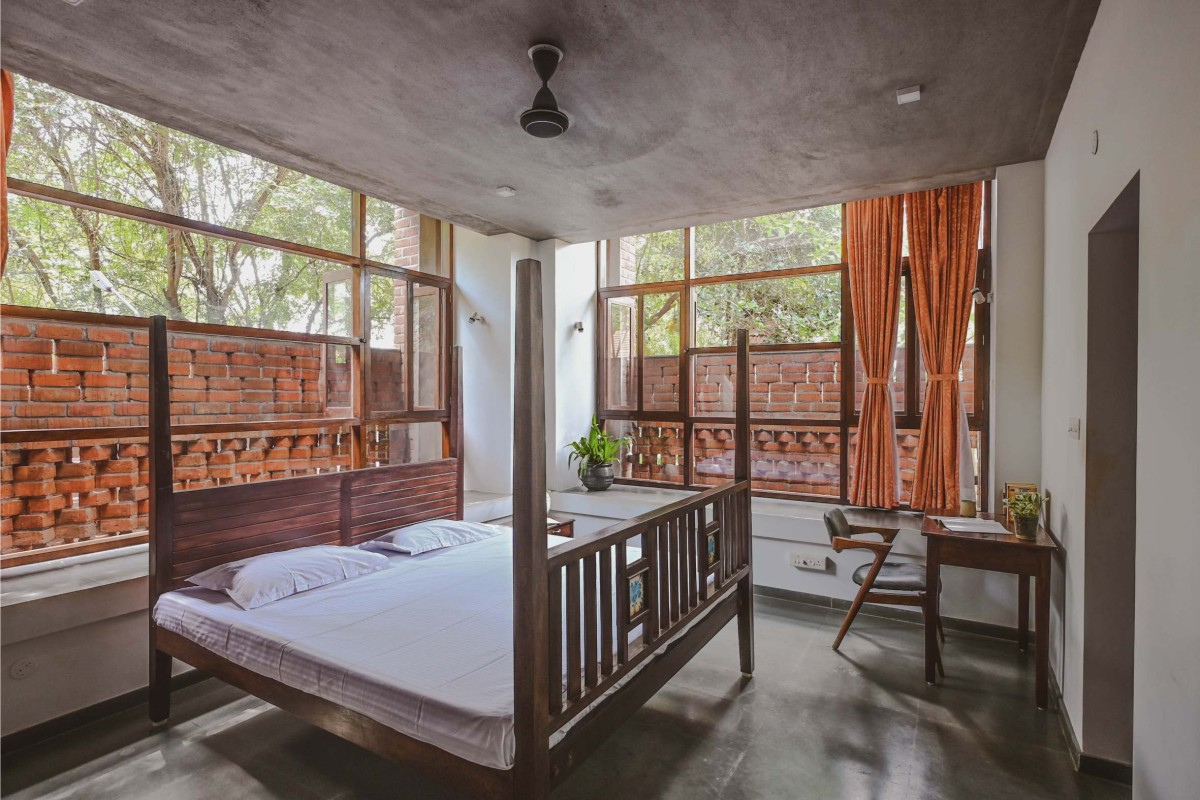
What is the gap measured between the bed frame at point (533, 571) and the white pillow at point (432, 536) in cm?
17

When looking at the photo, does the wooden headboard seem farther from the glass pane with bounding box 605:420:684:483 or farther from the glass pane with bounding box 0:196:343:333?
the glass pane with bounding box 605:420:684:483

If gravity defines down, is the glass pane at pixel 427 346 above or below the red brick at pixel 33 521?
above

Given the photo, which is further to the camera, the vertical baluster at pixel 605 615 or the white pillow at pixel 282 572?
the white pillow at pixel 282 572

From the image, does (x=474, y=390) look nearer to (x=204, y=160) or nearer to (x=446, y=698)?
(x=204, y=160)

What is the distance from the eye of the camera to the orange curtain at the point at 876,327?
3943mm

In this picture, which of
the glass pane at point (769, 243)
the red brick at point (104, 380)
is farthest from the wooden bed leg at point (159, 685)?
the glass pane at point (769, 243)

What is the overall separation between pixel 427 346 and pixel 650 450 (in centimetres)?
204

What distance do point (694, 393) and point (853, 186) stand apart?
6.34ft

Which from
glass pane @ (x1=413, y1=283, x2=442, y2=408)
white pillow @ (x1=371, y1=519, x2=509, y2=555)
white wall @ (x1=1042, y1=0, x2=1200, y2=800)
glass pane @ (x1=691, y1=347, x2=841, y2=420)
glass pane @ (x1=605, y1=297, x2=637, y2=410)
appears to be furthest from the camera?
glass pane @ (x1=605, y1=297, x2=637, y2=410)

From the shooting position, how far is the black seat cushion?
3.07 m

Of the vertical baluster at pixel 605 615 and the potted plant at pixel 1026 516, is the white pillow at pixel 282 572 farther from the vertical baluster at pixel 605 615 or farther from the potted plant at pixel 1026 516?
the potted plant at pixel 1026 516

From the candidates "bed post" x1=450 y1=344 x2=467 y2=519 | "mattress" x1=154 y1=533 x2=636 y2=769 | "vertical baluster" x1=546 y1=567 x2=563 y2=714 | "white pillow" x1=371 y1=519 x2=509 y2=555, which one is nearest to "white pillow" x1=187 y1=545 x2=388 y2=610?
"mattress" x1=154 y1=533 x2=636 y2=769

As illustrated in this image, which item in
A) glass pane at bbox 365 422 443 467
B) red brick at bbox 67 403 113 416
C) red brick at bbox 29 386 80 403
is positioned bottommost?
glass pane at bbox 365 422 443 467

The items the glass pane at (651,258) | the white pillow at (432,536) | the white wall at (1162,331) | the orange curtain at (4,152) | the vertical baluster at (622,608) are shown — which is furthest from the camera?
the glass pane at (651,258)
